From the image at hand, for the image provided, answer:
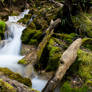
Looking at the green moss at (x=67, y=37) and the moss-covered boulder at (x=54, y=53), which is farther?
the green moss at (x=67, y=37)

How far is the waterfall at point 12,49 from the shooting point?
21.6ft

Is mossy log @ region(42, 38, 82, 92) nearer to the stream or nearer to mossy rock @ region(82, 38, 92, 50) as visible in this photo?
mossy rock @ region(82, 38, 92, 50)

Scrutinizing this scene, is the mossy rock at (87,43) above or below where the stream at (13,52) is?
above

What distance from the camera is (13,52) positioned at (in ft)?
27.5

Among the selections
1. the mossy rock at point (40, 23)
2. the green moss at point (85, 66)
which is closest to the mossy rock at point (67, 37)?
the green moss at point (85, 66)

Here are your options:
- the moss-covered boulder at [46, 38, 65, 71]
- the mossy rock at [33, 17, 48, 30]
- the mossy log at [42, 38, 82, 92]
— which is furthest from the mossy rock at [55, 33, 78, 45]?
the mossy rock at [33, 17, 48, 30]

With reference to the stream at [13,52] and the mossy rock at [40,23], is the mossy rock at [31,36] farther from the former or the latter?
the mossy rock at [40,23]

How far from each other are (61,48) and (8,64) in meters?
2.73

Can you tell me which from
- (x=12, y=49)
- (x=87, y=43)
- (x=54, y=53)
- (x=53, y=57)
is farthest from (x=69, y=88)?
(x=12, y=49)

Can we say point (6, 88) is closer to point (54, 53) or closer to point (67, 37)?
point (54, 53)

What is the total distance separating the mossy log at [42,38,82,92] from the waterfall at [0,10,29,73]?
2.18 m

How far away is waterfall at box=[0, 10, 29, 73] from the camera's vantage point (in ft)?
21.6

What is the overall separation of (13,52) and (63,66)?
461 centimetres

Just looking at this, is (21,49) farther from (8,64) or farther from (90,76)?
(90,76)
